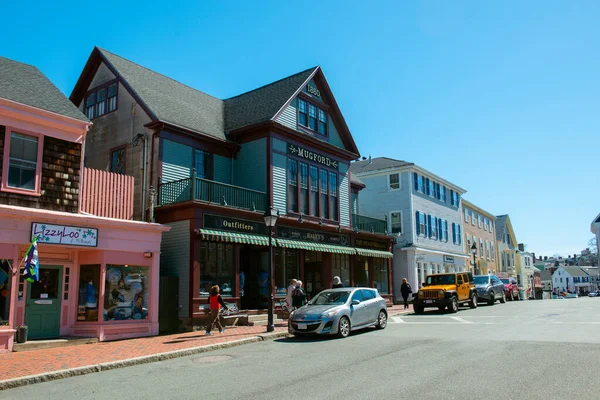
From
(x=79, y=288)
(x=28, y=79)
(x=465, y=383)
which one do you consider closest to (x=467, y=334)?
(x=465, y=383)

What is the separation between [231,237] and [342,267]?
937cm

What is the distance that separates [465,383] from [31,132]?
12764 mm

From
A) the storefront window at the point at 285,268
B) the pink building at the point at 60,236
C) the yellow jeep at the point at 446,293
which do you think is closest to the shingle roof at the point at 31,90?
the pink building at the point at 60,236

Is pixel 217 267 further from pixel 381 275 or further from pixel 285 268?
pixel 381 275

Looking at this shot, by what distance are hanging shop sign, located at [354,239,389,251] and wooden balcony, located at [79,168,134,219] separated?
43.5ft

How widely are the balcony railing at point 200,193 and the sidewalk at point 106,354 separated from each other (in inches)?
195

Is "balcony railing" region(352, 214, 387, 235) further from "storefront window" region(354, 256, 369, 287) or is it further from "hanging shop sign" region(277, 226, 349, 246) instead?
"hanging shop sign" region(277, 226, 349, 246)

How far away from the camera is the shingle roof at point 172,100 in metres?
20.5

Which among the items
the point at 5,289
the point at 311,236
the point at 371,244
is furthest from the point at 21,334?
the point at 371,244

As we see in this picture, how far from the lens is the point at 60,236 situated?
14.2 m

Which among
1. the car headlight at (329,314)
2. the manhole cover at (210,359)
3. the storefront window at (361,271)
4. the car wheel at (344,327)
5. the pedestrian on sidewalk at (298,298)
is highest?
the storefront window at (361,271)

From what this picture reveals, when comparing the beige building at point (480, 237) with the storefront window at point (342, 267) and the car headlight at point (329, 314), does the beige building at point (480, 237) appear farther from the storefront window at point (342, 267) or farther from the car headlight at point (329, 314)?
the car headlight at point (329, 314)

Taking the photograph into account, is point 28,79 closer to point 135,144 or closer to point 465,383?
point 135,144

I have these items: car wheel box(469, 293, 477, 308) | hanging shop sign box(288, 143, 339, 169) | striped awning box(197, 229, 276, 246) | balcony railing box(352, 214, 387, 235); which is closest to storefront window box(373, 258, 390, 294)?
balcony railing box(352, 214, 387, 235)
